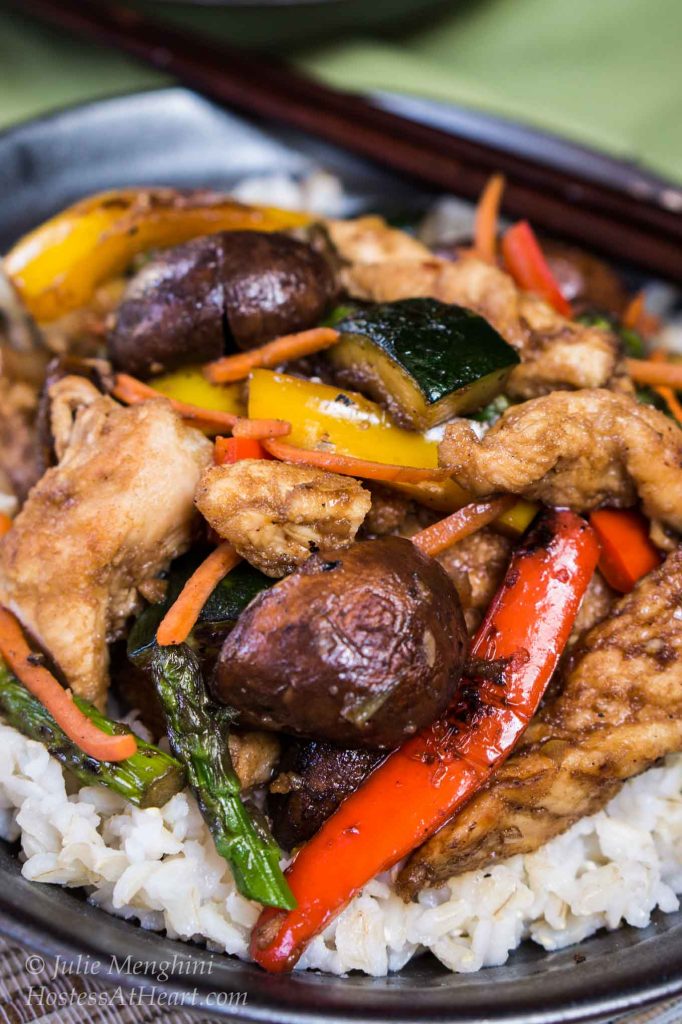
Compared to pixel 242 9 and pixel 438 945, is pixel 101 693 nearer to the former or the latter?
pixel 438 945

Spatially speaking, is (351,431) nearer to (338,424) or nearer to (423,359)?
(338,424)

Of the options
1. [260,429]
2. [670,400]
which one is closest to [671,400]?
[670,400]

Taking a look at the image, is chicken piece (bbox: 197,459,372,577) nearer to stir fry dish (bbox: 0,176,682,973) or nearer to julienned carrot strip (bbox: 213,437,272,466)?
stir fry dish (bbox: 0,176,682,973)

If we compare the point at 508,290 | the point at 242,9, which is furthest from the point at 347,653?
the point at 242,9

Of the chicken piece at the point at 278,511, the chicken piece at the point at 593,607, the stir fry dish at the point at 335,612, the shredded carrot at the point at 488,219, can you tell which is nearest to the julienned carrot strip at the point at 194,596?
the stir fry dish at the point at 335,612

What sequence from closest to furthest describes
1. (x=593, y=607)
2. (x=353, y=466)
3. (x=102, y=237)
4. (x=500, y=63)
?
1. (x=353, y=466)
2. (x=593, y=607)
3. (x=102, y=237)
4. (x=500, y=63)

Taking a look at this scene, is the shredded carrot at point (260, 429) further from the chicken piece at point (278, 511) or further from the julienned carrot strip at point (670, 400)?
the julienned carrot strip at point (670, 400)
